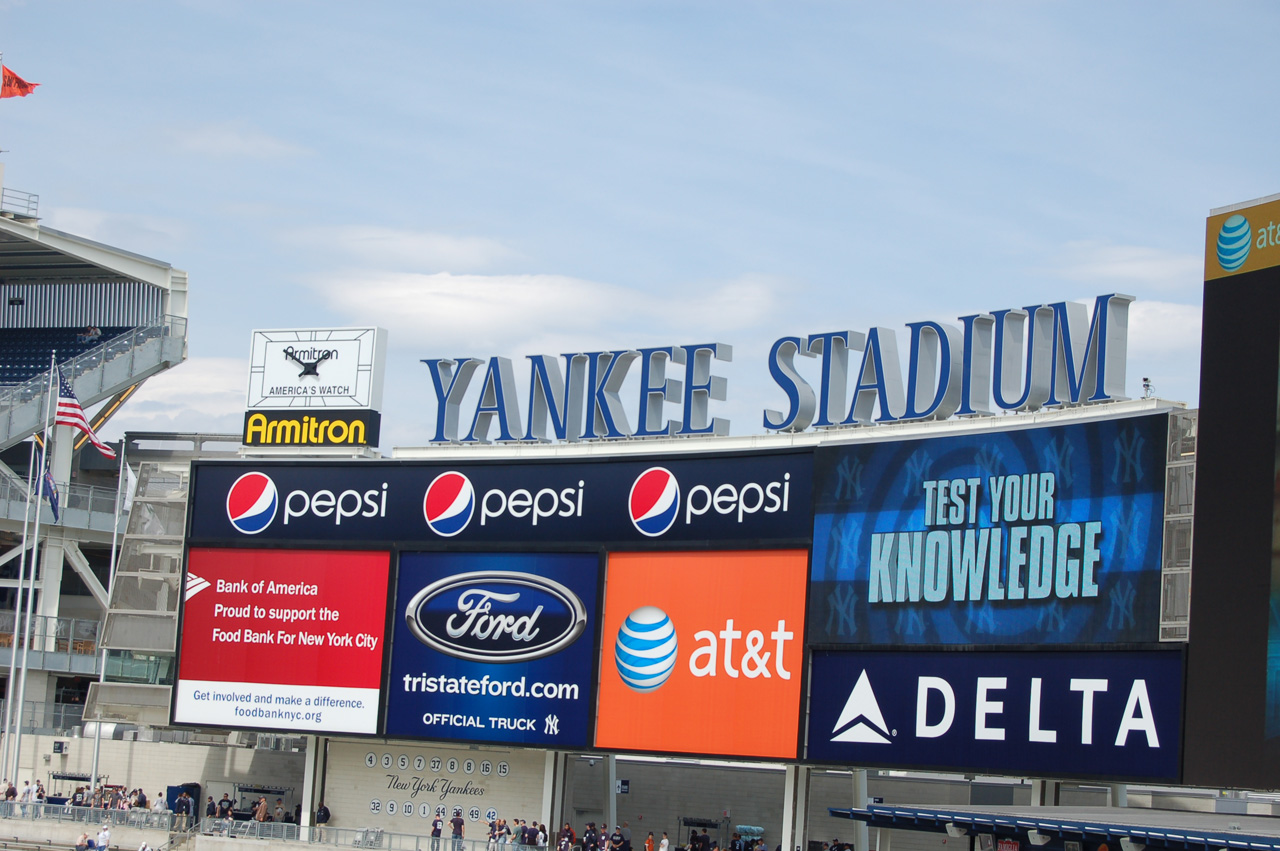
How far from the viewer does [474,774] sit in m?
50.2

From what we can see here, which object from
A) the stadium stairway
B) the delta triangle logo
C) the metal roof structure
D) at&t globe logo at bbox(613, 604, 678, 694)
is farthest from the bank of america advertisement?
the stadium stairway

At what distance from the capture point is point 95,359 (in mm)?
82125

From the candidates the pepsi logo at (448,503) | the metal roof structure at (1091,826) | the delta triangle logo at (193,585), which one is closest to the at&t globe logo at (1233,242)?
the metal roof structure at (1091,826)

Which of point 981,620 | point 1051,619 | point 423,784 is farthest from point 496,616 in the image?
point 1051,619

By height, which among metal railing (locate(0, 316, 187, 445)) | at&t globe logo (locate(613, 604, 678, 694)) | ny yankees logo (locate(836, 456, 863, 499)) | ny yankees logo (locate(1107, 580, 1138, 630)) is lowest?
at&t globe logo (locate(613, 604, 678, 694))

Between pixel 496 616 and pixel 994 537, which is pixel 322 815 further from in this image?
pixel 994 537

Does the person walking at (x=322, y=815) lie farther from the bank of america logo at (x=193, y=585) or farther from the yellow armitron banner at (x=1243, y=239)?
the yellow armitron banner at (x=1243, y=239)

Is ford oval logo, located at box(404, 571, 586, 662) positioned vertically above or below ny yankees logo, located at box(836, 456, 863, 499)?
below

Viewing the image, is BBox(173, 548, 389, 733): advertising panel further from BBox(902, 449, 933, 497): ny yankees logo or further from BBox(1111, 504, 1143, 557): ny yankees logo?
BBox(1111, 504, 1143, 557): ny yankees logo

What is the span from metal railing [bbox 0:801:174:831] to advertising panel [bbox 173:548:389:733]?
306cm

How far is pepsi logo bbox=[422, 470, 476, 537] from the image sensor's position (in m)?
50.2

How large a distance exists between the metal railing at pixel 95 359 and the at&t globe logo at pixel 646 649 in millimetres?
41496

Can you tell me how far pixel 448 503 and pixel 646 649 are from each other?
800 cm

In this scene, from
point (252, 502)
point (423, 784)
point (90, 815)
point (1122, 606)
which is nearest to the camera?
point (1122, 606)
